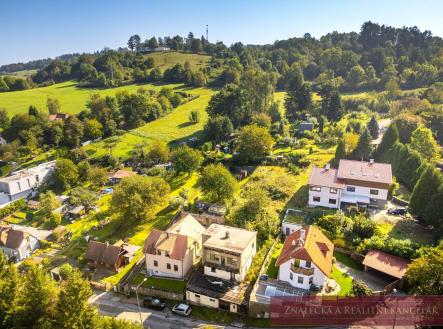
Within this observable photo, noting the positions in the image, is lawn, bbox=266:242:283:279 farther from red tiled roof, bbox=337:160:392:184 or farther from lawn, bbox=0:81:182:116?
lawn, bbox=0:81:182:116

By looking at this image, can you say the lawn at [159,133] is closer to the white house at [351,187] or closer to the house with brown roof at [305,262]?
the white house at [351,187]

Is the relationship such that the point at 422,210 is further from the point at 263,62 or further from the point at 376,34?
the point at 376,34

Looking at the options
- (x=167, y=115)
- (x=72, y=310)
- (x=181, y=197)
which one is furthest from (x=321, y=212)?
(x=167, y=115)

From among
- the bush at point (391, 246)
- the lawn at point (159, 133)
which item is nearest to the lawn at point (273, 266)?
the bush at point (391, 246)

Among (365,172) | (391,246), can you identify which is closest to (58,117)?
(365,172)

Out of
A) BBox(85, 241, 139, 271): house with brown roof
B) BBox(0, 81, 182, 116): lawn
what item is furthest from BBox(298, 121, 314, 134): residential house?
BBox(0, 81, 182, 116): lawn
